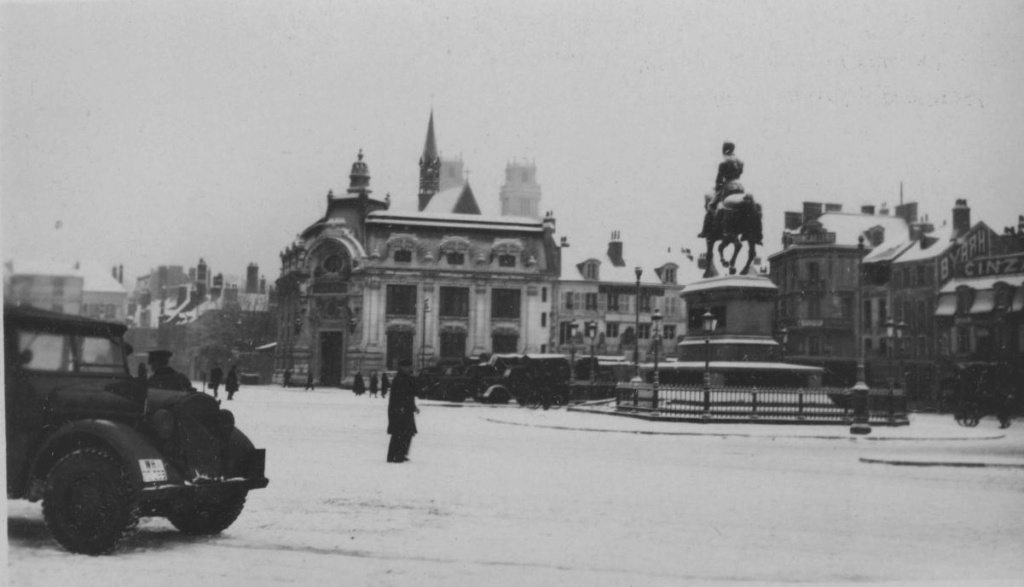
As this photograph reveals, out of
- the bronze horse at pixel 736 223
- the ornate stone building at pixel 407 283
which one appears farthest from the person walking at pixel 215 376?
the bronze horse at pixel 736 223

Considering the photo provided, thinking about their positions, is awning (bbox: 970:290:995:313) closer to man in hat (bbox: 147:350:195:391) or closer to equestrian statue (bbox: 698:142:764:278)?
equestrian statue (bbox: 698:142:764:278)

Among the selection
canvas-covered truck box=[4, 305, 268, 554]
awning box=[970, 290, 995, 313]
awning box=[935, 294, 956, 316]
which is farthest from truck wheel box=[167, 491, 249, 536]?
awning box=[935, 294, 956, 316]

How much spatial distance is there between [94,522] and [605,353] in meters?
55.9

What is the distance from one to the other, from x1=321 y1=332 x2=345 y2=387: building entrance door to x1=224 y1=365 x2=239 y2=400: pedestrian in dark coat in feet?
14.0

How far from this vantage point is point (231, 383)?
11.8 meters

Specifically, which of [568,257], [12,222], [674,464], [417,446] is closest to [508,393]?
[417,446]

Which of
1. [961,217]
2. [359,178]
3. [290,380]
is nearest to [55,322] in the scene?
[359,178]

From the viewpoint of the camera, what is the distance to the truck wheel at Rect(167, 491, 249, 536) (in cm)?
761

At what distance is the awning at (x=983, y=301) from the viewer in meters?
13.6

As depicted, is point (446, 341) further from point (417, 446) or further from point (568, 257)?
point (417, 446)

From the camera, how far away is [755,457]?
14.0 meters

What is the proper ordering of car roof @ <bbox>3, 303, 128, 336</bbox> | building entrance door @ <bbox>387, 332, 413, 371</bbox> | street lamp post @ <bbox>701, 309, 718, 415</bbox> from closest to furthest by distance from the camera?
car roof @ <bbox>3, 303, 128, 336</bbox> < street lamp post @ <bbox>701, 309, 718, 415</bbox> < building entrance door @ <bbox>387, 332, 413, 371</bbox>

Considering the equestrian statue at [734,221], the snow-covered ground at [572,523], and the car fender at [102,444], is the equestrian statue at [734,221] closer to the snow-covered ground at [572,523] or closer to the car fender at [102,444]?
the snow-covered ground at [572,523]

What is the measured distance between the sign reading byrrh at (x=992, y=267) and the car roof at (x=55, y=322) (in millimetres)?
10309
